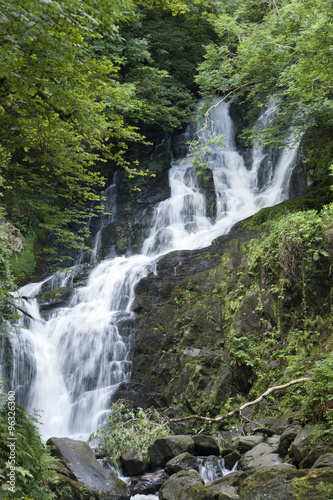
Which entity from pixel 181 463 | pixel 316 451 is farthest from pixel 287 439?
pixel 181 463

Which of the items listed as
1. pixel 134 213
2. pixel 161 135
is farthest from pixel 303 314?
pixel 161 135

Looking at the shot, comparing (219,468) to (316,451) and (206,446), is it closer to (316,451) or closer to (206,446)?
(206,446)

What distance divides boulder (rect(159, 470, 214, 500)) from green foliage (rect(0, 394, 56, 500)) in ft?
5.85

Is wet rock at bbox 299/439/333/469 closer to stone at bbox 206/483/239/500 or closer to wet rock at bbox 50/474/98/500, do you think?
stone at bbox 206/483/239/500

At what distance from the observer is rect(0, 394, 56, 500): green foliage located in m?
3.88

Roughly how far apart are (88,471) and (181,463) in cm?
151

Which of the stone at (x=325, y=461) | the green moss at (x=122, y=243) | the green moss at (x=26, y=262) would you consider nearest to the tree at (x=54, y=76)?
the stone at (x=325, y=461)

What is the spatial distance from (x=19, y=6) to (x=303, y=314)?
282 inches

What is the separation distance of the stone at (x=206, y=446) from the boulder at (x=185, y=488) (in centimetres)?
134

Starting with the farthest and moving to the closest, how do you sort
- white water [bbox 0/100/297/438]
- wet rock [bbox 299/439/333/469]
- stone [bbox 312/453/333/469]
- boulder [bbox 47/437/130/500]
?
1. white water [bbox 0/100/297/438]
2. boulder [bbox 47/437/130/500]
3. wet rock [bbox 299/439/333/469]
4. stone [bbox 312/453/333/469]

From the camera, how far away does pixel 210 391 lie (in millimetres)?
8852

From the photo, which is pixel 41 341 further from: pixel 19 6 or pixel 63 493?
pixel 19 6

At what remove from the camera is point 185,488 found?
552cm

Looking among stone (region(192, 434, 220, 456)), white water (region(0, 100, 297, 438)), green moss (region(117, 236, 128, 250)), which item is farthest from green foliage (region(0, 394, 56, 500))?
green moss (region(117, 236, 128, 250))
